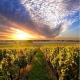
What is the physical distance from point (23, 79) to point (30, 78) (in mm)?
565

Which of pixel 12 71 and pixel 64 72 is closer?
pixel 64 72

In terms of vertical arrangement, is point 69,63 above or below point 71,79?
above

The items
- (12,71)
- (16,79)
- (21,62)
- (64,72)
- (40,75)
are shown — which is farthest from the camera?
(21,62)

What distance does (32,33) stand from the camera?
1450 cm

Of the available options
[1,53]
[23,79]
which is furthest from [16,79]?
[1,53]

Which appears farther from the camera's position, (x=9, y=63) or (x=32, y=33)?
(x=32, y=33)

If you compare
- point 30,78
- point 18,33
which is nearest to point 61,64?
point 30,78

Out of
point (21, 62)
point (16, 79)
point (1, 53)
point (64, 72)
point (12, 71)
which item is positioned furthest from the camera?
point (1, 53)

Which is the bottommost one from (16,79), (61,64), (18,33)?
(16,79)

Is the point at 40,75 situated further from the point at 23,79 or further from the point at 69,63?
the point at 69,63

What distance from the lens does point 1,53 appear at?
70.2 ft

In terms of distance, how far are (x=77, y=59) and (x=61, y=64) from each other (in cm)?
104

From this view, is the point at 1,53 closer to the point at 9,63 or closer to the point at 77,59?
the point at 9,63

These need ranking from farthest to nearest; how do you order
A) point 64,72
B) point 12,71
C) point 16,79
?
point 16,79 → point 12,71 → point 64,72
